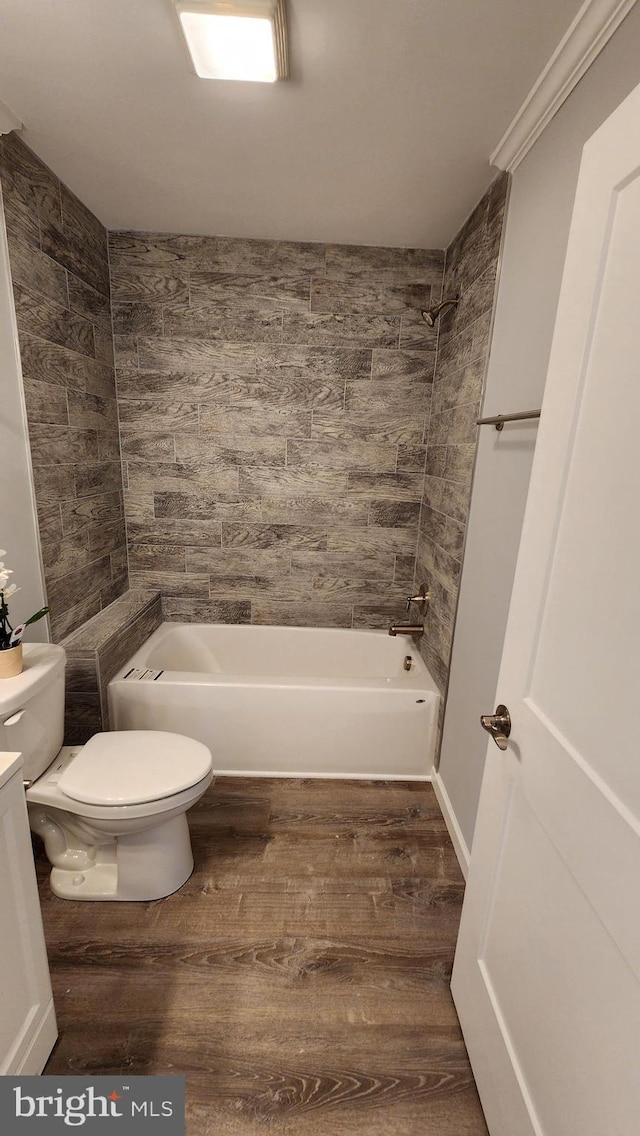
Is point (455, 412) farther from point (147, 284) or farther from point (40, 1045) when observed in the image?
point (40, 1045)

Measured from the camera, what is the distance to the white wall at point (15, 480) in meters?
1.58

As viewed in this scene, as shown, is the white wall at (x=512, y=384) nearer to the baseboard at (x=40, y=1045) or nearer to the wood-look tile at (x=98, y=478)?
the baseboard at (x=40, y=1045)

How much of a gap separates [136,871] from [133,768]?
34 centimetres

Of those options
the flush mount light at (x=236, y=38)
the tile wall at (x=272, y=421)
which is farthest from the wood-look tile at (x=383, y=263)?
the flush mount light at (x=236, y=38)

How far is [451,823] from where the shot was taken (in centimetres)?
187

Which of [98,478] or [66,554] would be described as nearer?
[66,554]

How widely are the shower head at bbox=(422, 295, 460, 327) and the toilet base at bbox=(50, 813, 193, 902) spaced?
224 cm

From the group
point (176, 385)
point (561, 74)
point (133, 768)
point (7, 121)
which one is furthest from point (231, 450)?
point (561, 74)

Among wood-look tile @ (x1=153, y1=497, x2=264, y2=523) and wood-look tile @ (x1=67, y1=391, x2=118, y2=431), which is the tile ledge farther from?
wood-look tile @ (x1=67, y1=391, x2=118, y2=431)

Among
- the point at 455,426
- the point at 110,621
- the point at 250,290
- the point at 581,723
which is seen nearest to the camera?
the point at 581,723

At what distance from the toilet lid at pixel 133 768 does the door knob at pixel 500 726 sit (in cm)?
95

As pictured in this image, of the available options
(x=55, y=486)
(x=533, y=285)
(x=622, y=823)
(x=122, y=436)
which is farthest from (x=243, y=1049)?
(x=122, y=436)

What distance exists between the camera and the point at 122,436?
2.51 m

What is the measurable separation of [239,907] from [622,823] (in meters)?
1.35
